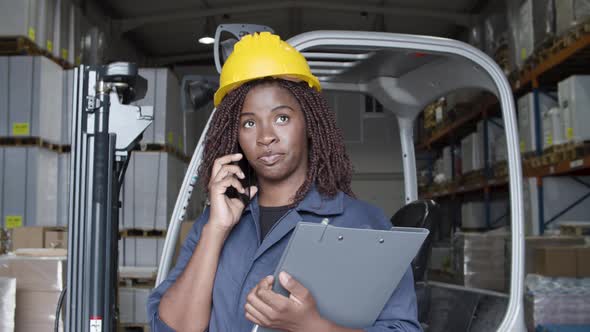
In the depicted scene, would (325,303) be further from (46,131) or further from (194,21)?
(194,21)

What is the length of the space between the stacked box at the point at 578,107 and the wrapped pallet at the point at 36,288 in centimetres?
426

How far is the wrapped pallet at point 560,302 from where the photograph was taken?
470 centimetres

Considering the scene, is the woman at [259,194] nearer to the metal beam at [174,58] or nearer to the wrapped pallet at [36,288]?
the wrapped pallet at [36,288]

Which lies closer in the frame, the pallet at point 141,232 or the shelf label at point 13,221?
the shelf label at point 13,221

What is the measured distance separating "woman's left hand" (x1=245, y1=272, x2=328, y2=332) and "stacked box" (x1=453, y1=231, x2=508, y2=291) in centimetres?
478

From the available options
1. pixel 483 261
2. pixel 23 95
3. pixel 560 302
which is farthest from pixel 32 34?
pixel 560 302

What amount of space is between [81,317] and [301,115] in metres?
1.13

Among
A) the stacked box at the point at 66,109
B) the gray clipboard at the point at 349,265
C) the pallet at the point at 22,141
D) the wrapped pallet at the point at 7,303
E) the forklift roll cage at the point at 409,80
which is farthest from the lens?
the stacked box at the point at 66,109

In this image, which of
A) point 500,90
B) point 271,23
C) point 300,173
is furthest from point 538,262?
point 271,23

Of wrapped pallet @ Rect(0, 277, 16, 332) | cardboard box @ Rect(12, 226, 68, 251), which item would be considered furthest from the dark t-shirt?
→ cardboard box @ Rect(12, 226, 68, 251)

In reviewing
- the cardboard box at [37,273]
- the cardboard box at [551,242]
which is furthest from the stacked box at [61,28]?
the cardboard box at [551,242]

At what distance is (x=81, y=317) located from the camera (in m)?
2.30

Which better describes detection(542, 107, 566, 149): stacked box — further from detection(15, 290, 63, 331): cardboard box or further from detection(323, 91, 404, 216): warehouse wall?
detection(323, 91, 404, 216): warehouse wall

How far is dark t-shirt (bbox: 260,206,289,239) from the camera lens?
73.8 inches
